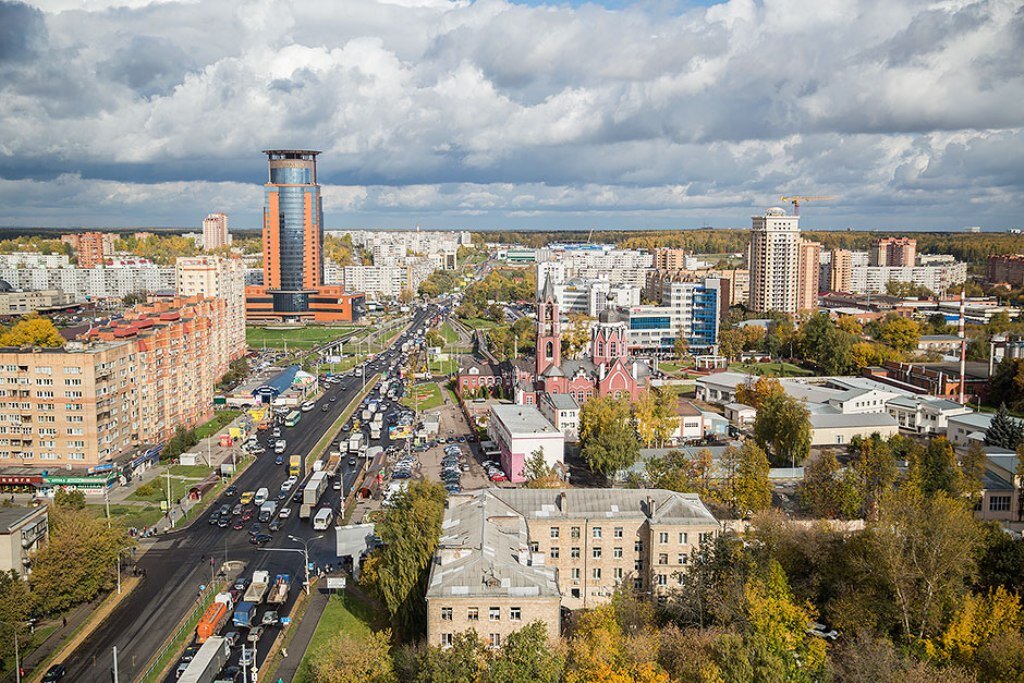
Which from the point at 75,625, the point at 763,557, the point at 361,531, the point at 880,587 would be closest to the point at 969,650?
the point at 880,587

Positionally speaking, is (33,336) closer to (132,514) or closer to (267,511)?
(132,514)

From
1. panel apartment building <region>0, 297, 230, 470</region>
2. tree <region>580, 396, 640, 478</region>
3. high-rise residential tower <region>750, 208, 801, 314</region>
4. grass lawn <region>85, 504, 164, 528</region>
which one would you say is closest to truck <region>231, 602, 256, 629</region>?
grass lawn <region>85, 504, 164, 528</region>

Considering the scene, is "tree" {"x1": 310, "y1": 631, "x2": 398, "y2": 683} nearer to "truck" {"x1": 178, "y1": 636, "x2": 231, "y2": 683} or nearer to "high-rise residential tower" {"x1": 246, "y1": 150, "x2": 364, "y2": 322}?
"truck" {"x1": 178, "y1": 636, "x2": 231, "y2": 683}

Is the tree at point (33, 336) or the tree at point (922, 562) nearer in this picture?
the tree at point (922, 562)

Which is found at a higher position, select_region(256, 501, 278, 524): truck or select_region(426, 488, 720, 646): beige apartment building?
select_region(426, 488, 720, 646): beige apartment building

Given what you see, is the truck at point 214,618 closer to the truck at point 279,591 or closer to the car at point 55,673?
the truck at point 279,591

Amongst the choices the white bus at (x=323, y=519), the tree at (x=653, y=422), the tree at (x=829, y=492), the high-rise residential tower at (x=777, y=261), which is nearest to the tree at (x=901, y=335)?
the high-rise residential tower at (x=777, y=261)
